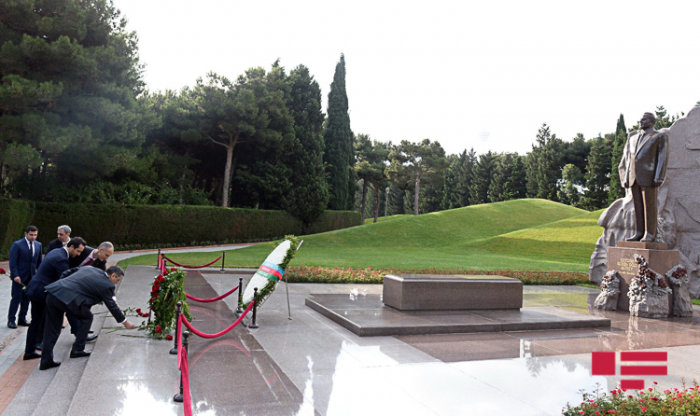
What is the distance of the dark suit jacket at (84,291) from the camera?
16.7 feet

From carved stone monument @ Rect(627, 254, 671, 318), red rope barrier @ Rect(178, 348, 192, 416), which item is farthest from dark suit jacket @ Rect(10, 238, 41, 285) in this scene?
carved stone monument @ Rect(627, 254, 671, 318)

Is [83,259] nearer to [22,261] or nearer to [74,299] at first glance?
[22,261]

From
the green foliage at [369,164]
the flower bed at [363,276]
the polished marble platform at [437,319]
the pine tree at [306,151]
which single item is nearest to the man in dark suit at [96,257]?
the polished marble platform at [437,319]

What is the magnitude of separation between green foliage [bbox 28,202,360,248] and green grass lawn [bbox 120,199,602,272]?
3.64m

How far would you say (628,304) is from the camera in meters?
9.75

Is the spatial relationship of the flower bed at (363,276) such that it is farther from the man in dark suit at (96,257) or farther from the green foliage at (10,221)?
the green foliage at (10,221)

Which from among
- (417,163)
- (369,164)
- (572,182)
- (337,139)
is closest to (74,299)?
(337,139)

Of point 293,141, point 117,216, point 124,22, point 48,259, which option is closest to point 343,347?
point 48,259

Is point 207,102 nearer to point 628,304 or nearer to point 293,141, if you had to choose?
point 293,141

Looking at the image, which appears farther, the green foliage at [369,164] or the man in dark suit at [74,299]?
the green foliage at [369,164]

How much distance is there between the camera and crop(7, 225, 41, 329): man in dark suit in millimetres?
6840

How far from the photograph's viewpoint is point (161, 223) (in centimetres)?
2456

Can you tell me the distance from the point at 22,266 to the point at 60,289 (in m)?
2.51

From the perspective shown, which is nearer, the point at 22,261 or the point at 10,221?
the point at 22,261
